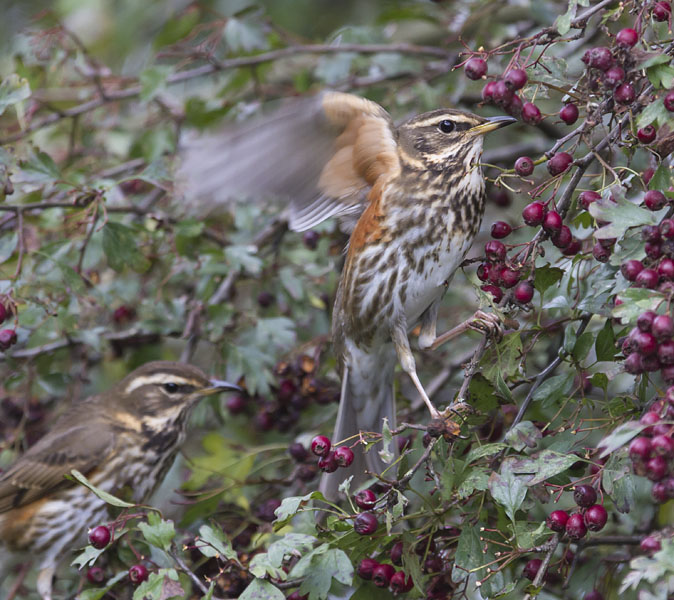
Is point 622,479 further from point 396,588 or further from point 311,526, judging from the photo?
point 311,526

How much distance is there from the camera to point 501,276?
2.47m

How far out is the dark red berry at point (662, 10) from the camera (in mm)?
2187

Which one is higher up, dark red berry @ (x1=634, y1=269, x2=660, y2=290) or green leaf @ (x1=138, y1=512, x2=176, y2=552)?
dark red berry @ (x1=634, y1=269, x2=660, y2=290)

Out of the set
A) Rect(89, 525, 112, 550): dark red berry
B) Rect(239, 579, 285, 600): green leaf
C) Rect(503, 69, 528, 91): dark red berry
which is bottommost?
Rect(89, 525, 112, 550): dark red berry

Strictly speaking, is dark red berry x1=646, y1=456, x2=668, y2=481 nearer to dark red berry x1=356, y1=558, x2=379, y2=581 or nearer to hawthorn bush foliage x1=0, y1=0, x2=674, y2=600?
hawthorn bush foliage x1=0, y1=0, x2=674, y2=600

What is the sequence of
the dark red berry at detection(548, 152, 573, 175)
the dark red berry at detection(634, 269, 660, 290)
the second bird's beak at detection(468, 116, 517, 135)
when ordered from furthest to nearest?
the second bird's beak at detection(468, 116, 517, 135)
the dark red berry at detection(548, 152, 573, 175)
the dark red berry at detection(634, 269, 660, 290)

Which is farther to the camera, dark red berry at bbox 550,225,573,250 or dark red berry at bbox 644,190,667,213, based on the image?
dark red berry at bbox 550,225,573,250

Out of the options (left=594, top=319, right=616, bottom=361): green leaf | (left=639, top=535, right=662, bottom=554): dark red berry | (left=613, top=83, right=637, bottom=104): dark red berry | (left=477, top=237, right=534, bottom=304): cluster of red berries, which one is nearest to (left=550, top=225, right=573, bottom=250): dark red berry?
(left=477, top=237, right=534, bottom=304): cluster of red berries

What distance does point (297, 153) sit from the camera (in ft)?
10.5

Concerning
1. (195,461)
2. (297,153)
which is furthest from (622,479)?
(195,461)

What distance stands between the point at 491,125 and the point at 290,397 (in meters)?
1.41

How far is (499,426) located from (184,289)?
6.02 feet

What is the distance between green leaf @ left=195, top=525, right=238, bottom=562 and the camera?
2439 mm

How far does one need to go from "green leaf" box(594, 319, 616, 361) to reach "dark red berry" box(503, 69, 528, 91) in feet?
2.21
